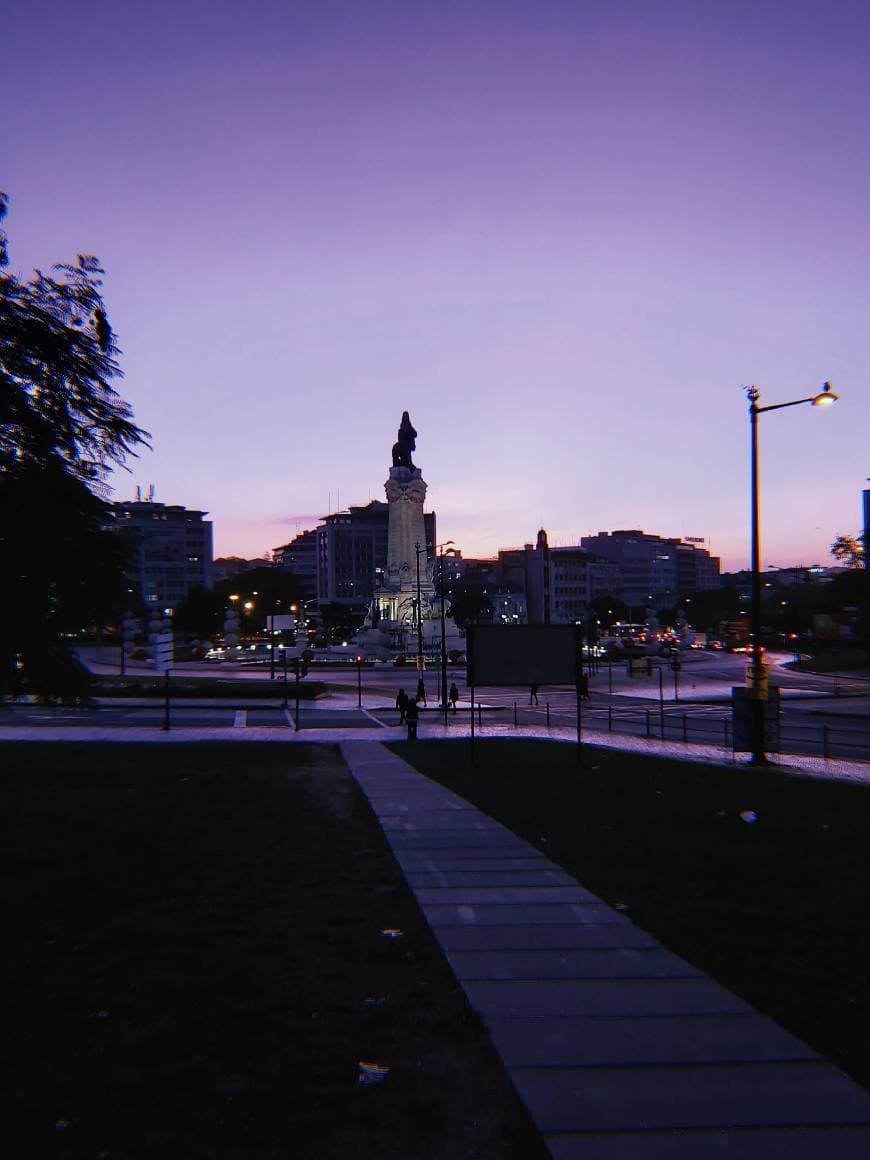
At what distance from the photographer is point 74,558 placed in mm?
9016

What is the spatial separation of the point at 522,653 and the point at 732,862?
442 inches

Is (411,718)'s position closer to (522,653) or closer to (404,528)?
(522,653)

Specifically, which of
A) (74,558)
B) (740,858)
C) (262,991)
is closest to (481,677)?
(740,858)

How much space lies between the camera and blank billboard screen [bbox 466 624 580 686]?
2117cm

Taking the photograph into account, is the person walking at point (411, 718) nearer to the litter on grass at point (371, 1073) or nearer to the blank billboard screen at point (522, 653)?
the blank billboard screen at point (522, 653)

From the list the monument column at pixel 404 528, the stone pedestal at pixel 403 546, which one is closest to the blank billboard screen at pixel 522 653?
the stone pedestal at pixel 403 546

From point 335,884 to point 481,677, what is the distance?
1226cm

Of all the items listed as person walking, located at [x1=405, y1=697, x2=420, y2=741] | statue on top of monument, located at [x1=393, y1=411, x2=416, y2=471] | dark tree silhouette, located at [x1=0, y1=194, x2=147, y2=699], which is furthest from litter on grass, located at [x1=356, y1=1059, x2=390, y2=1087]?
statue on top of monument, located at [x1=393, y1=411, x2=416, y2=471]

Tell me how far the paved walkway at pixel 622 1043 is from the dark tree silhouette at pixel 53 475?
15.8 feet

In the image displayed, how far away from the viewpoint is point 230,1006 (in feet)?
20.1

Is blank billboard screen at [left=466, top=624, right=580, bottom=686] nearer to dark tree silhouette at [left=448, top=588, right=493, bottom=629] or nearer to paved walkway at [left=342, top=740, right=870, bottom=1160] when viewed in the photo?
paved walkway at [left=342, top=740, right=870, bottom=1160]

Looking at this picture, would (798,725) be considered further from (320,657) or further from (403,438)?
(403,438)

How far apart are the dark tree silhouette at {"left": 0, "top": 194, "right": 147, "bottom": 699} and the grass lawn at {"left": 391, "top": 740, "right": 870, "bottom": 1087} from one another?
6464 mm

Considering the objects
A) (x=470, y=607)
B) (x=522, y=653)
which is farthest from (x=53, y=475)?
(x=470, y=607)
